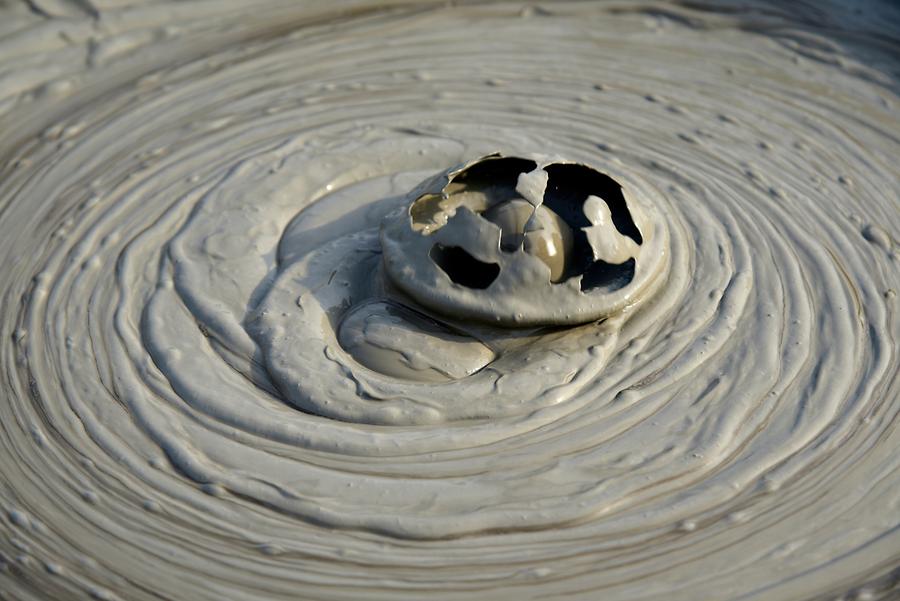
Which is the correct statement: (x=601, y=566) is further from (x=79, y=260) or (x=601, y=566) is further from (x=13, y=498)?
(x=79, y=260)

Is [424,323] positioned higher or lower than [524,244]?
lower

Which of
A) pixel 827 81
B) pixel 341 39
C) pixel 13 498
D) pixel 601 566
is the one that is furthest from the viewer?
pixel 341 39

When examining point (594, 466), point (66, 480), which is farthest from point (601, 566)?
point (66, 480)

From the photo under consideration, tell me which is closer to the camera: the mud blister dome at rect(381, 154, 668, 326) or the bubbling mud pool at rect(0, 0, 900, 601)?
the bubbling mud pool at rect(0, 0, 900, 601)
